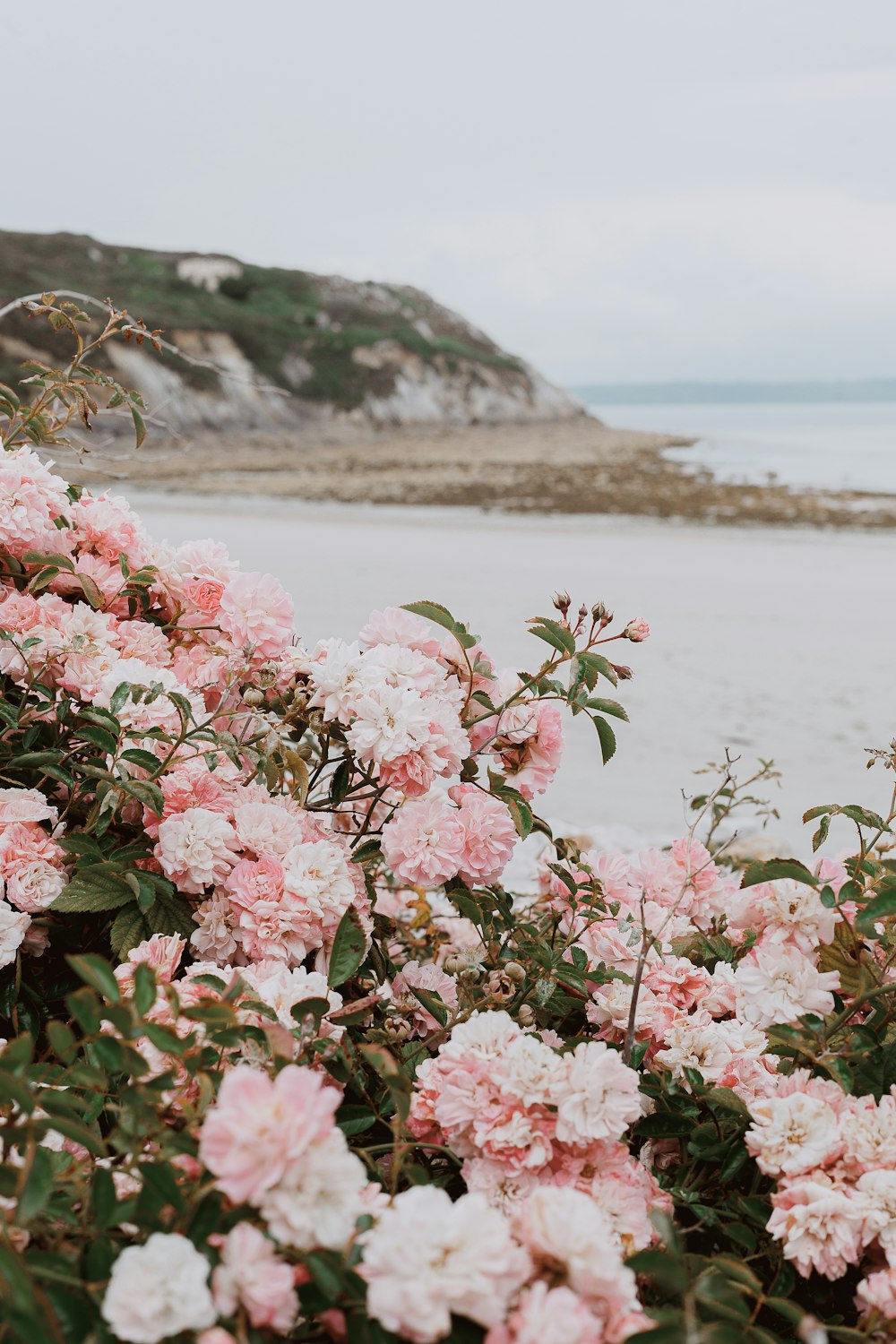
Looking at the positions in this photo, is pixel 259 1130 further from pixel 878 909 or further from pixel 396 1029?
pixel 878 909

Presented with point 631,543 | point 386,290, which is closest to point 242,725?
point 631,543

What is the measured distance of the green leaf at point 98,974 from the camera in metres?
0.76

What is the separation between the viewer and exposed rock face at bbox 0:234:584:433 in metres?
29.3

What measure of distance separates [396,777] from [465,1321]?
0.63m

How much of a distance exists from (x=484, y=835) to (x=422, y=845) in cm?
9

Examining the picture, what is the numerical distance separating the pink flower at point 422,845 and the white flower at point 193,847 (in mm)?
197

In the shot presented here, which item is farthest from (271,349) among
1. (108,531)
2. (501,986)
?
(501,986)

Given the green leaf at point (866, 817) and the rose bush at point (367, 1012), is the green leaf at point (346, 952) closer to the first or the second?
the rose bush at point (367, 1012)

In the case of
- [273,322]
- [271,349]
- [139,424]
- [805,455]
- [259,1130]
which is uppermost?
[273,322]

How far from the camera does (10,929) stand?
3.88 feet

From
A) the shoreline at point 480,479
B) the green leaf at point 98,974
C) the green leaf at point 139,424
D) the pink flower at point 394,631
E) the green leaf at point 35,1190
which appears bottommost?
the green leaf at point 35,1190

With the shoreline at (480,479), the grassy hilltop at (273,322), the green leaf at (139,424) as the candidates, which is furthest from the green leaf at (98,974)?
the grassy hilltop at (273,322)

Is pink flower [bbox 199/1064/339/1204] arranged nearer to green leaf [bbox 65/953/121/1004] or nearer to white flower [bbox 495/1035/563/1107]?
green leaf [bbox 65/953/121/1004]

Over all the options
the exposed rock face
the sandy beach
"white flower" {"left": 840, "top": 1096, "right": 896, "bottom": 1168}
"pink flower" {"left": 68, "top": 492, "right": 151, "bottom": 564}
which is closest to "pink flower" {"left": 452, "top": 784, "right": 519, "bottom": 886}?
"white flower" {"left": 840, "top": 1096, "right": 896, "bottom": 1168}
